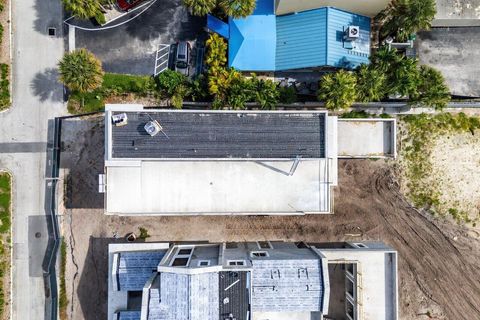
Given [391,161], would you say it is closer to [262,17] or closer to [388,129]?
[388,129]

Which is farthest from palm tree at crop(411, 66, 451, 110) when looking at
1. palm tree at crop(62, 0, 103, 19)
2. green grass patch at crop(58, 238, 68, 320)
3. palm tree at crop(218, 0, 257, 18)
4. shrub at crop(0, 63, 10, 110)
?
shrub at crop(0, 63, 10, 110)

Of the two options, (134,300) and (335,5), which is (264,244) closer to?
(134,300)

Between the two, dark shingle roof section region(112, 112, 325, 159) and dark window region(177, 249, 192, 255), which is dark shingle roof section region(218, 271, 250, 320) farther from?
dark shingle roof section region(112, 112, 325, 159)

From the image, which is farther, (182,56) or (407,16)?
(182,56)

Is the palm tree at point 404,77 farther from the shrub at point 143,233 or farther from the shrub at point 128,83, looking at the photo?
the shrub at point 143,233

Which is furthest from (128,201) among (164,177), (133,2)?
(133,2)

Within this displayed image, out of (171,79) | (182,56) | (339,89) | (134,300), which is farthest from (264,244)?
(182,56)
